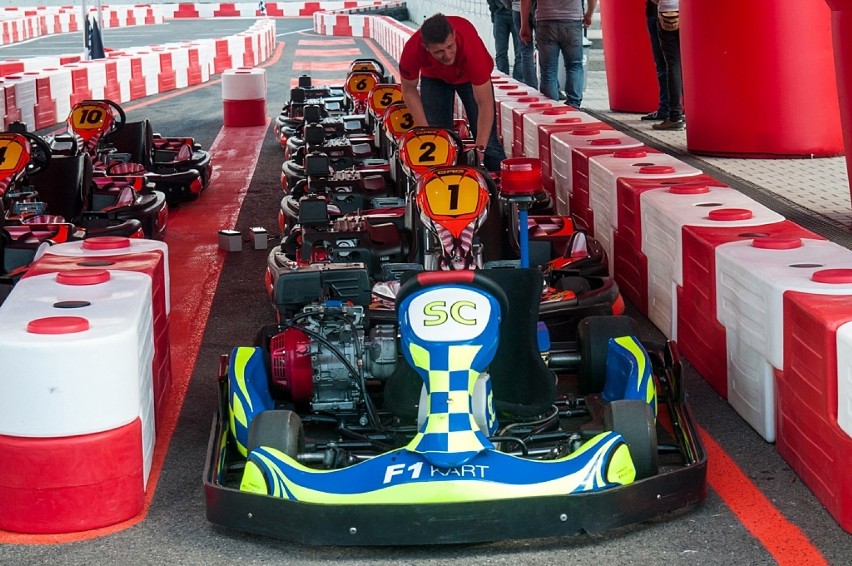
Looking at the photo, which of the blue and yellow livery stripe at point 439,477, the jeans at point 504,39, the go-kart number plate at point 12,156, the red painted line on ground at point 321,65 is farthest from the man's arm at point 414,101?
the red painted line on ground at point 321,65

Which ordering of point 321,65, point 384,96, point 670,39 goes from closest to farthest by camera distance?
point 384,96, point 670,39, point 321,65

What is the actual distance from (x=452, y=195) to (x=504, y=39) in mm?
8416

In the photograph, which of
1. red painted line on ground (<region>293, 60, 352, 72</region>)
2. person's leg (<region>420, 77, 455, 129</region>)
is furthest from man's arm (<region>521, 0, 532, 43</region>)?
red painted line on ground (<region>293, 60, 352, 72</region>)

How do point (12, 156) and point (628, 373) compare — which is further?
point (12, 156)

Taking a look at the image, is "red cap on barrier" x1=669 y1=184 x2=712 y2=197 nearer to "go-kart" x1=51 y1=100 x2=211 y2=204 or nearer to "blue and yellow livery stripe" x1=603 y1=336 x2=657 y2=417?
"blue and yellow livery stripe" x1=603 y1=336 x2=657 y2=417

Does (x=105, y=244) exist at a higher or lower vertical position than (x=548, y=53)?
lower

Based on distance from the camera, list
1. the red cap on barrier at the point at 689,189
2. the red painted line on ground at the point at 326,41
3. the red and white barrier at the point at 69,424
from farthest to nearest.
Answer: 1. the red painted line on ground at the point at 326,41
2. the red cap on barrier at the point at 689,189
3. the red and white barrier at the point at 69,424

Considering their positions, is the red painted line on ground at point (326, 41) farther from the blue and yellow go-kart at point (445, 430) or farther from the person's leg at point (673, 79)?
the blue and yellow go-kart at point (445, 430)

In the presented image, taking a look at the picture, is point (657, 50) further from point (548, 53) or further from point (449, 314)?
point (449, 314)

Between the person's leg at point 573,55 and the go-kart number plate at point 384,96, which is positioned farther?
the person's leg at point 573,55

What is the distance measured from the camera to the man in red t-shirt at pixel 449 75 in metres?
6.63

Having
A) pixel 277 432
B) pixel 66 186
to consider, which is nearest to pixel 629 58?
pixel 66 186

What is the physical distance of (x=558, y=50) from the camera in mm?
10617

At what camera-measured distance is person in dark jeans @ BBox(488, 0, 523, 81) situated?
40.8 feet
